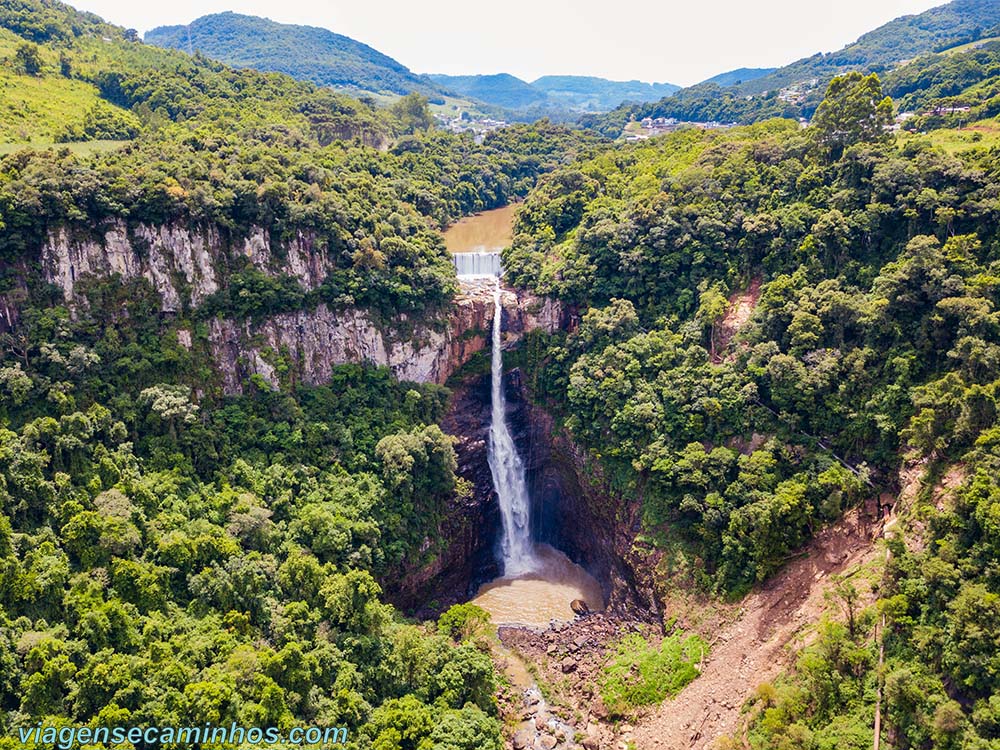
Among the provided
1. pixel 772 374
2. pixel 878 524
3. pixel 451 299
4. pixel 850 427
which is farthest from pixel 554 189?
pixel 878 524

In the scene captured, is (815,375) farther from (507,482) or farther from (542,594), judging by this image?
(507,482)

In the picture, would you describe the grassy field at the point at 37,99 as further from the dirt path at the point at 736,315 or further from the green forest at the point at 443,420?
the dirt path at the point at 736,315

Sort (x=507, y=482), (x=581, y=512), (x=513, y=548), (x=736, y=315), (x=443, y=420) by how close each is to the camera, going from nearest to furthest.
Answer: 1. (x=736, y=315)
2. (x=581, y=512)
3. (x=513, y=548)
4. (x=443, y=420)
5. (x=507, y=482)

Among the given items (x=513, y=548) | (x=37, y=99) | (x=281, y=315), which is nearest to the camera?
(x=281, y=315)

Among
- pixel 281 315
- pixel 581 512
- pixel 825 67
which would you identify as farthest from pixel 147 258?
pixel 825 67

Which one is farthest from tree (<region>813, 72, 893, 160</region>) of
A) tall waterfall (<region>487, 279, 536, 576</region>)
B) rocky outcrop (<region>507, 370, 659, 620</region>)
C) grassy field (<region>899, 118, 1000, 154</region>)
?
rocky outcrop (<region>507, 370, 659, 620</region>)

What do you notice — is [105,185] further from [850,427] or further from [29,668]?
[850,427]

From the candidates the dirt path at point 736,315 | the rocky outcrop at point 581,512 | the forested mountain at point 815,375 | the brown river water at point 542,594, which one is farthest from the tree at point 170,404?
the dirt path at point 736,315
